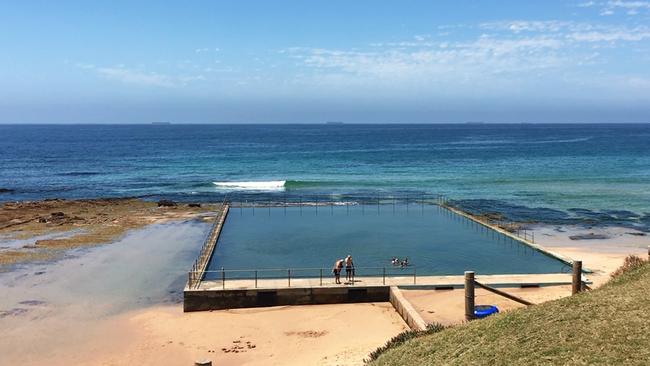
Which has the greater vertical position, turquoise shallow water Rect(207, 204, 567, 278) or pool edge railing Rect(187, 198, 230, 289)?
pool edge railing Rect(187, 198, 230, 289)

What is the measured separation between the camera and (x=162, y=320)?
768 inches

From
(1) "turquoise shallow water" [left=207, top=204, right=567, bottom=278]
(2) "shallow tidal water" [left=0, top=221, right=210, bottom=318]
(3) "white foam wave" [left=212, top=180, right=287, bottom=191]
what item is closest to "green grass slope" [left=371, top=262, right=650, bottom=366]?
(1) "turquoise shallow water" [left=207, top=204, right=567, bottom=278]

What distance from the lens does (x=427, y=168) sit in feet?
263

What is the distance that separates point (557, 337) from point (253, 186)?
5529 cm

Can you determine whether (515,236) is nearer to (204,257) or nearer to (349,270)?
(349,270)

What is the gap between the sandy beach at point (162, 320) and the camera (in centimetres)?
1670

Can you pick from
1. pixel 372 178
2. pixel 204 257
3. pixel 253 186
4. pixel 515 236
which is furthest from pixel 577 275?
pixel 372 178

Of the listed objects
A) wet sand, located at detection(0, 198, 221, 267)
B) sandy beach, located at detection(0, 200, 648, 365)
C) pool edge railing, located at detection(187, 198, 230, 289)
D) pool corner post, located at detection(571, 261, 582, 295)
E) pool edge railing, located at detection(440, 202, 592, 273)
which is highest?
pool corner post, located at detection(571, 261, 582, 295)

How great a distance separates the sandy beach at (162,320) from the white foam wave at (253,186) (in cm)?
3431

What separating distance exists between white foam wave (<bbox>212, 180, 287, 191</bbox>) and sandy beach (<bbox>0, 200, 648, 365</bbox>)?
34310 millimetres

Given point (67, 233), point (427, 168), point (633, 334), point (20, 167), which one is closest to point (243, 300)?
point (633, 334)

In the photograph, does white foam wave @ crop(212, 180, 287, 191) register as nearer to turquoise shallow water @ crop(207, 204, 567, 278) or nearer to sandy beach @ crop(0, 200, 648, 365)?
turquoise shallow water @ crop(207, 204, 567, 278)

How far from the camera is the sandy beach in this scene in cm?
1670

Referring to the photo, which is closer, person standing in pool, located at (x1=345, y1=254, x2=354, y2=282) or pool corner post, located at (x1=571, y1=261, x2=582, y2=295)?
pool corner post, located at (x1=571, y1=261, x2=582, y2=295)
